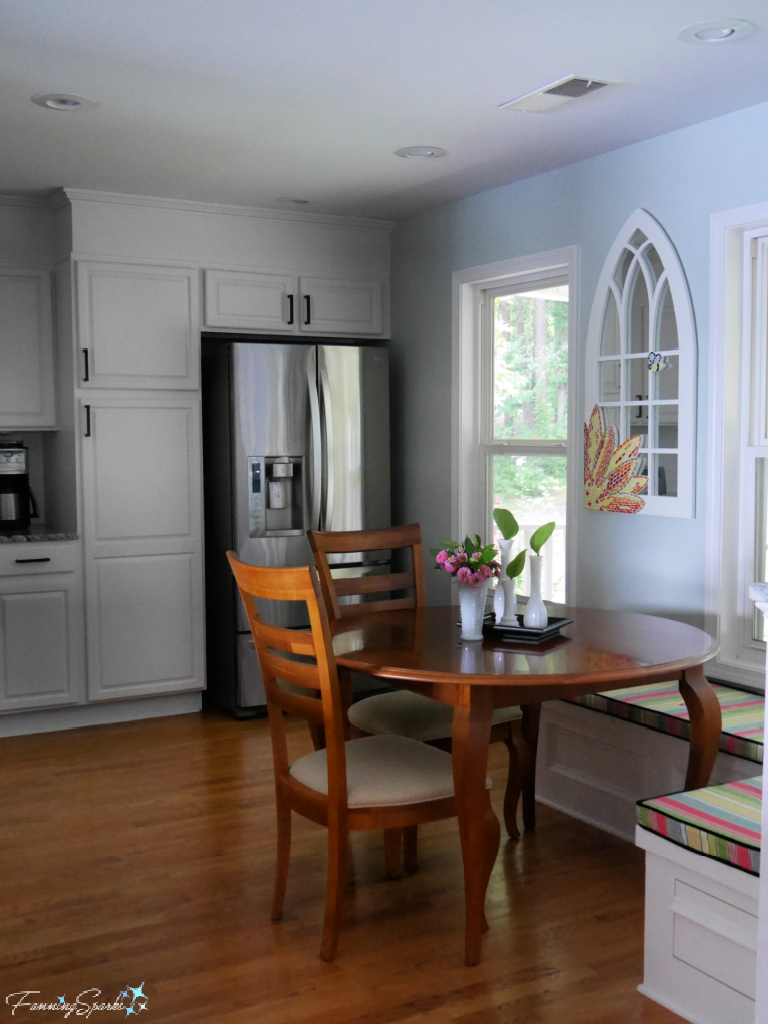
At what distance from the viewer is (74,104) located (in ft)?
10.4

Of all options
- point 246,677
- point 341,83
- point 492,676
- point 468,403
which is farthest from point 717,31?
point 246,677

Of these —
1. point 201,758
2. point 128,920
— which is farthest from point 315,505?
point 128,920

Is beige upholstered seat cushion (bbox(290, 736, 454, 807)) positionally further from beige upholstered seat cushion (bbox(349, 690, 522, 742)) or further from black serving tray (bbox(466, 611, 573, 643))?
black serving tray (bbox(466, 611, 573, 643))

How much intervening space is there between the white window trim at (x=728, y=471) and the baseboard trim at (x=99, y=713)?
8.32 ft

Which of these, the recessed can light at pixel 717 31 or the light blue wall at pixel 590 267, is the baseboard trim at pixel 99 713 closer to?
the light blue wall at pixel 590 267

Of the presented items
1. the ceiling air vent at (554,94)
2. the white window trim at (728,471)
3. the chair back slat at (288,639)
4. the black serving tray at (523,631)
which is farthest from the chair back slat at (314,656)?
the ceiling air vent at (554,94)

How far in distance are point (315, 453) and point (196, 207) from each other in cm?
124

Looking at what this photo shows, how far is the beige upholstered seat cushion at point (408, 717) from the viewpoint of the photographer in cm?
300

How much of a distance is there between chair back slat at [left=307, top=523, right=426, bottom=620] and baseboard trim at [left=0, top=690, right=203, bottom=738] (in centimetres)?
158

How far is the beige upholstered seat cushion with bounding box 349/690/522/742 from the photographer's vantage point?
9.86 feet

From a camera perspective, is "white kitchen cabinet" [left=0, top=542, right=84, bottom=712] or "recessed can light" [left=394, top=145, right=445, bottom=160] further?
"white kitchen cabinet" [left=0, top=542, right=84, bottom=712]

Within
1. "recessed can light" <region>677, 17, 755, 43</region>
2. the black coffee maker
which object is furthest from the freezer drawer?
"recessed can light" <region>677, 17, 755, 43</region>

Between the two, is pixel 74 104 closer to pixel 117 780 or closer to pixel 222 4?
pixel 222 4

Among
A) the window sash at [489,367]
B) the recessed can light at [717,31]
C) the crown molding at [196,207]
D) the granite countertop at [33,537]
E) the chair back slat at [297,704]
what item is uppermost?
the crown molding at [196,207]
